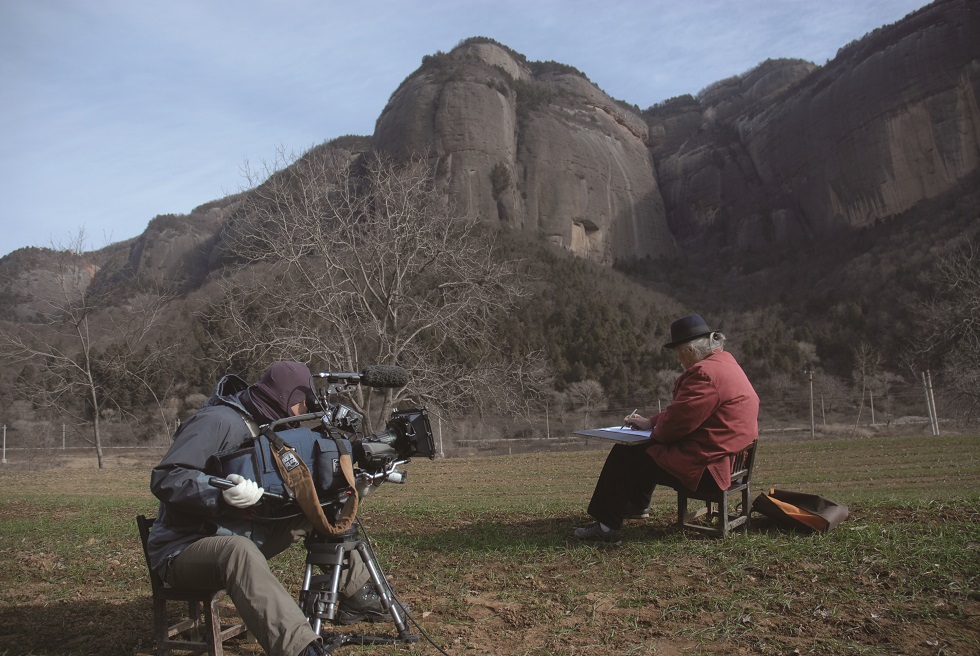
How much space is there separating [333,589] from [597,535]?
8.11 feet

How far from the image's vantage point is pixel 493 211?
220ft

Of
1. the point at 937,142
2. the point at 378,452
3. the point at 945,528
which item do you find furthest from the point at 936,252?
the point at 378,452

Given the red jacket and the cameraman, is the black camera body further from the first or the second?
the red jacket

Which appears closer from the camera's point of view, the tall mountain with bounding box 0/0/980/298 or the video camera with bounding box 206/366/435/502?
the video camera with bounding box 206/366/435/502

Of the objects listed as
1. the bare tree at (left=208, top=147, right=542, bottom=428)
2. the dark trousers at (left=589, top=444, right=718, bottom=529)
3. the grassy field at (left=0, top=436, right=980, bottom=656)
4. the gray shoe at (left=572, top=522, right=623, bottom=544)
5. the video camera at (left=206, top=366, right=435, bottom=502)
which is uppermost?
the bare tree at (left=208, top=147, right=542, bottom=428)

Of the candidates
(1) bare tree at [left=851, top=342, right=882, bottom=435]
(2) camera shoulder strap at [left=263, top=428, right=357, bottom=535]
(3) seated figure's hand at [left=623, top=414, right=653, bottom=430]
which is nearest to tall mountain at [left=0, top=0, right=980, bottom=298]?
(1) bare tree at [left=851, top=342, right=882, bottom=435]

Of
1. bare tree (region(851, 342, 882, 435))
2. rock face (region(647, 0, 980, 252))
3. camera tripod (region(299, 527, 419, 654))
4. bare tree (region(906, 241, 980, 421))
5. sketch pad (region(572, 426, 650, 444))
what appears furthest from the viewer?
rock face (region(647, 0, 980, 252))

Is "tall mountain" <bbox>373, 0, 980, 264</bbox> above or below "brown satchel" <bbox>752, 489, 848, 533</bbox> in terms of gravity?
above

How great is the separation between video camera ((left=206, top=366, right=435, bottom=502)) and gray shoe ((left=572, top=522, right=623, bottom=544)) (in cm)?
212

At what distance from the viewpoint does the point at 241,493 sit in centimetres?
320

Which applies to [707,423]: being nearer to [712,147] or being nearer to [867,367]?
[867,367]

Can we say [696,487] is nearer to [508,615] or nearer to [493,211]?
[508,615]

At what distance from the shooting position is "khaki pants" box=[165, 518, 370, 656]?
3070 mm

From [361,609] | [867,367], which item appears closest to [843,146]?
[867,367]
